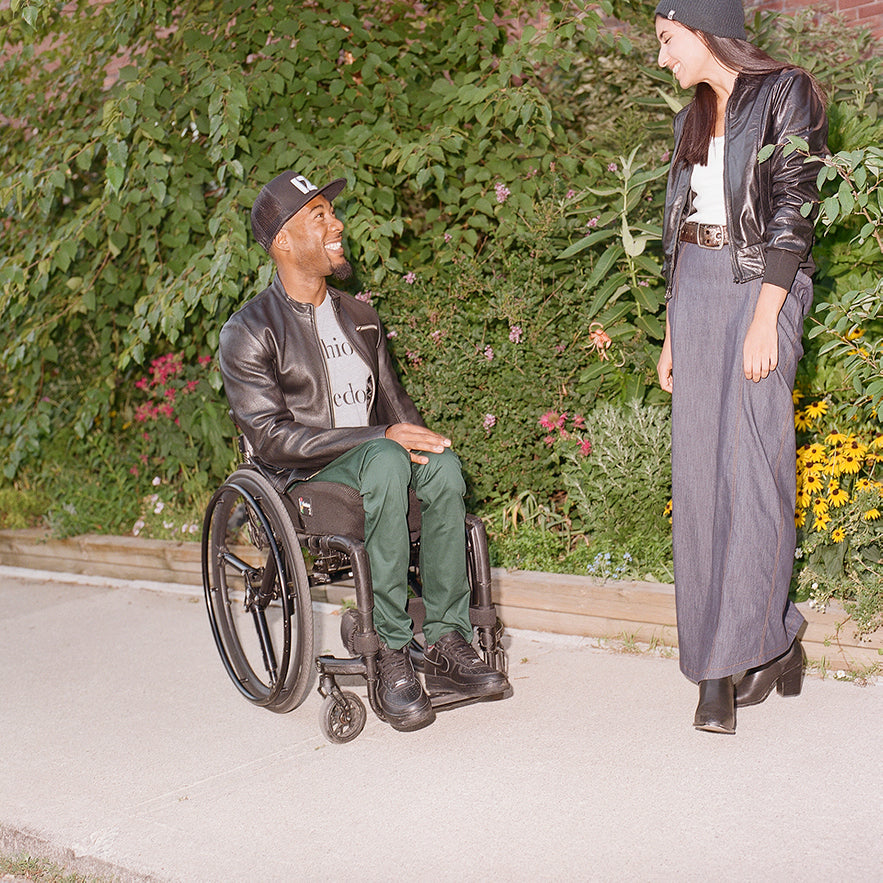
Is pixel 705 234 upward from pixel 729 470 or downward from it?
upward

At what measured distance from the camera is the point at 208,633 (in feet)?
15.6

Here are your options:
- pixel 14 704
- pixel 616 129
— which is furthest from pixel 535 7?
pixel 14 704

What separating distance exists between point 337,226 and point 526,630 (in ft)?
5.51

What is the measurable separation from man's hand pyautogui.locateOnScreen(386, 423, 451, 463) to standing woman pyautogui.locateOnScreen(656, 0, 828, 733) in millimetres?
668

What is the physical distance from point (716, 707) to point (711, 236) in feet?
4.13

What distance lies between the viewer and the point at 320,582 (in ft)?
11.6

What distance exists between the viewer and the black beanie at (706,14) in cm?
297

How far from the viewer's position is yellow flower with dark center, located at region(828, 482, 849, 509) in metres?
3.77

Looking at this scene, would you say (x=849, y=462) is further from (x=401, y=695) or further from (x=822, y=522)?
(x=401, y=695)

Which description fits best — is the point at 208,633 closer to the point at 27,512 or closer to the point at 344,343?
the point at 344,343

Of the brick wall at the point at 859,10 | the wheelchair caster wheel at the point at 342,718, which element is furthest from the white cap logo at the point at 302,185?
the brick wall at the point at 859,10

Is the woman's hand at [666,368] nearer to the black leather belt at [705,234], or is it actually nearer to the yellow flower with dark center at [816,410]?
the black leather belt at [705,234]

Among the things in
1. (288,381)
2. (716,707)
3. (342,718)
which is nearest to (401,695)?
(342,718)

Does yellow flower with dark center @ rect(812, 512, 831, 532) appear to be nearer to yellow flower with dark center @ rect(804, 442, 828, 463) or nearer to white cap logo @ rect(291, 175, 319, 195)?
yellow flower with dark center @ rect(804, 442, 828, 463)
